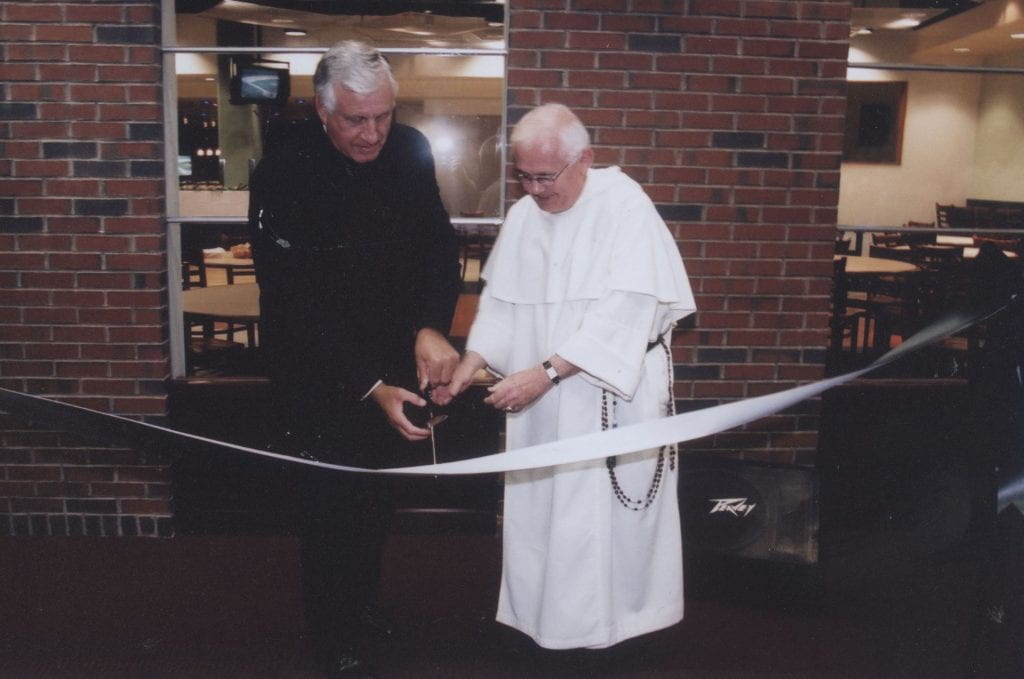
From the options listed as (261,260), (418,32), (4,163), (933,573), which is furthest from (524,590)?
(418,32)

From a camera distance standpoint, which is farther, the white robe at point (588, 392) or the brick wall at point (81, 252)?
the brick wall at point (81, 252)

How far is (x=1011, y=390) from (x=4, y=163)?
3882mm

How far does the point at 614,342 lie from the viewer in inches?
104

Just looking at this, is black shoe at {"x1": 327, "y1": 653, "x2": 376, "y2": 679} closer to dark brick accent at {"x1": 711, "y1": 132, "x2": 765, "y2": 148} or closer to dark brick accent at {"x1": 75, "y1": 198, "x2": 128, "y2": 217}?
dark brick accent at {"x1": 75, "y1": 198, "x2": 128, "y2": 217}

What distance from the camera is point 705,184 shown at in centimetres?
401

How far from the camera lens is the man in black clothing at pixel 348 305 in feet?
8.81

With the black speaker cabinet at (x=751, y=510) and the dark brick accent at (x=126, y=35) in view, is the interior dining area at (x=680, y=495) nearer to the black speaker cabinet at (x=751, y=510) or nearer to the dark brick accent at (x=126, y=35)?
the black speaker cabinet at (x=751, y=510)

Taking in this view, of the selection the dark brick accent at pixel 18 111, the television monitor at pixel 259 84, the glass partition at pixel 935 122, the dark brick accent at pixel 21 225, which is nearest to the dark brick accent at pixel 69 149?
the dark brick accent at pixel 18 111

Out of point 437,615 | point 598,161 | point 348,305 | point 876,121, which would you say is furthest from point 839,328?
point 876,121

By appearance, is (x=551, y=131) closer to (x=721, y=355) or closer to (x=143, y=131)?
(x=721, y=355)

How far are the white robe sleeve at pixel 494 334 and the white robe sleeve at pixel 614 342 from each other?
385 mm

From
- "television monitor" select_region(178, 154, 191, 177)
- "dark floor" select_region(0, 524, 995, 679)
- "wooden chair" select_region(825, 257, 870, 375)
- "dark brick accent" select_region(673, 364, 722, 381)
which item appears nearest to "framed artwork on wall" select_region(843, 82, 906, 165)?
"wooden chair" select_region(825, 257, 870, 375)

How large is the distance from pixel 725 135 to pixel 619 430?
198 cm

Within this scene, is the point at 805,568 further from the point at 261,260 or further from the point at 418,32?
the point at 418,32
